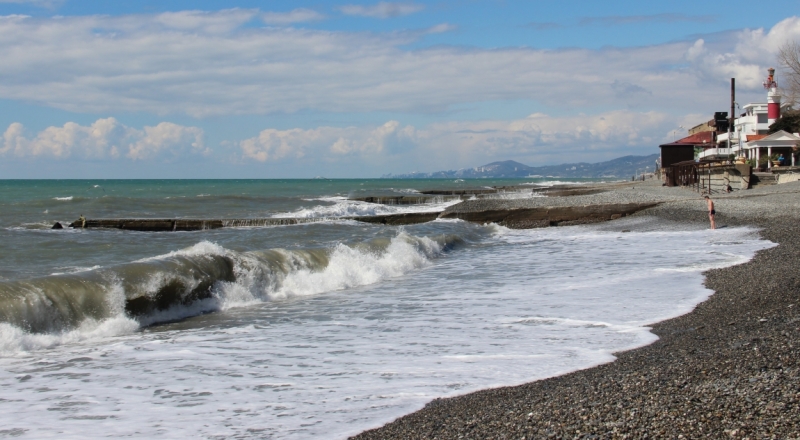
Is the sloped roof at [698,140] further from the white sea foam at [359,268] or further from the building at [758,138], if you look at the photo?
the white sea foam at [359,268]

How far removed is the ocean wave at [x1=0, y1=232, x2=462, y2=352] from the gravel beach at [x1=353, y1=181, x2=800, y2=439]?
227 inches

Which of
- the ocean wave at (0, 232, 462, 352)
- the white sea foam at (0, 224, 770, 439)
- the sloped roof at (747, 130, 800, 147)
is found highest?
the sloped roof at (747, 130, 800, 147)

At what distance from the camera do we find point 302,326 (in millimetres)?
9547

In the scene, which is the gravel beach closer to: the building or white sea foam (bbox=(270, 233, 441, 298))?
white sea foam (bbox=(270, 233, 441, 298))

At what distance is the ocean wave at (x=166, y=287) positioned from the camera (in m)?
9.12

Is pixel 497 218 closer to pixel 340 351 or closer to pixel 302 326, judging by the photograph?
pixel 302 326

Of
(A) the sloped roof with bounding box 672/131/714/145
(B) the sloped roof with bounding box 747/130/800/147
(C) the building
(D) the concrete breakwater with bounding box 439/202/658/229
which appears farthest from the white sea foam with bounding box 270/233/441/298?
(A) the sloped roof with bounding box 672/131/714/145

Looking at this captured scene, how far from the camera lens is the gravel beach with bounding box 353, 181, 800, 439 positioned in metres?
4.38

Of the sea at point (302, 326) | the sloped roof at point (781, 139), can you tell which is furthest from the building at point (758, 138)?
the sea at point (302, 326)

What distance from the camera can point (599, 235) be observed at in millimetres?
21922

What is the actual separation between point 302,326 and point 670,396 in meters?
5.56

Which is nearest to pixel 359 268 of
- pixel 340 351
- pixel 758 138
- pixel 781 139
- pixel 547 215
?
pixel 340 351

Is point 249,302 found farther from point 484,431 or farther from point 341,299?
point 484,431

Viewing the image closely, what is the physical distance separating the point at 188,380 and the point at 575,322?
4.84m
